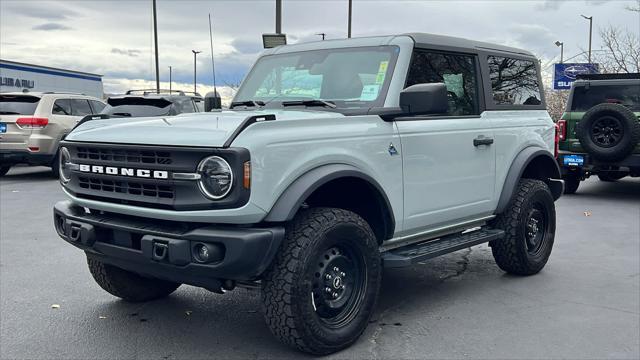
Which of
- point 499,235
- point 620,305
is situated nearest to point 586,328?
point 620,305

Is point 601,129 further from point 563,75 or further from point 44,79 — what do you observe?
point 563,75

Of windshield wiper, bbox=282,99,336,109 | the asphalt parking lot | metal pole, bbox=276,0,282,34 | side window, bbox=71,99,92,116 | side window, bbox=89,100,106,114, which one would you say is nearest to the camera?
the asphalt parking lot

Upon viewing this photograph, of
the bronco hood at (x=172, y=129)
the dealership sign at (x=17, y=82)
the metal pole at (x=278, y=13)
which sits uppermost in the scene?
the metal pole at (x=278, y=13)

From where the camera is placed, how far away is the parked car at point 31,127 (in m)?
12.9

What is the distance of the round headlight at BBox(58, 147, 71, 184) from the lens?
4273 mm

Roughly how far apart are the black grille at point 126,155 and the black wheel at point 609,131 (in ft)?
26.4

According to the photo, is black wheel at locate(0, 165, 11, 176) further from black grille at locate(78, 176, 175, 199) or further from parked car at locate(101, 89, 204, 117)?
black grille at locate(78, 176, 175, 199)

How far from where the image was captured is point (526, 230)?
5.82 metres

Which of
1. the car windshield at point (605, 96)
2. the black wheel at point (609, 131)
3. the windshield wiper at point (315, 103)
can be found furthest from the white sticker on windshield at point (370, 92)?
the car windshield at point (605, 96)

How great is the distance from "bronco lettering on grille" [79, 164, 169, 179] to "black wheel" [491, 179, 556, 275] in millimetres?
3182

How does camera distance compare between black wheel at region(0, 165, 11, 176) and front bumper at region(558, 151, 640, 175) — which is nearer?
front bumper at region(558, 151, 640, 175)

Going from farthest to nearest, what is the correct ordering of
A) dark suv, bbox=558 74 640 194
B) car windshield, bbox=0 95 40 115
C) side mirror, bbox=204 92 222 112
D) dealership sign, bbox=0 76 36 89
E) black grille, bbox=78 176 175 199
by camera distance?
dealership sign, bbox=0 76 36 89, car windshield, bbox=0 95 40 115, dark suv, bbox=558 74 640 194, side mirror, bbox=204 92 222 112, black grille, bbox=78 176 175 199

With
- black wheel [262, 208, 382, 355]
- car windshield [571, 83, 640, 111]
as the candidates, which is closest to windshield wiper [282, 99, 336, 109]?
black wheel [262, 208, 382, 355]

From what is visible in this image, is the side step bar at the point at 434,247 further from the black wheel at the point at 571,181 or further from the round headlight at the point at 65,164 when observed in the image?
the black wheel at the point at 571,181
